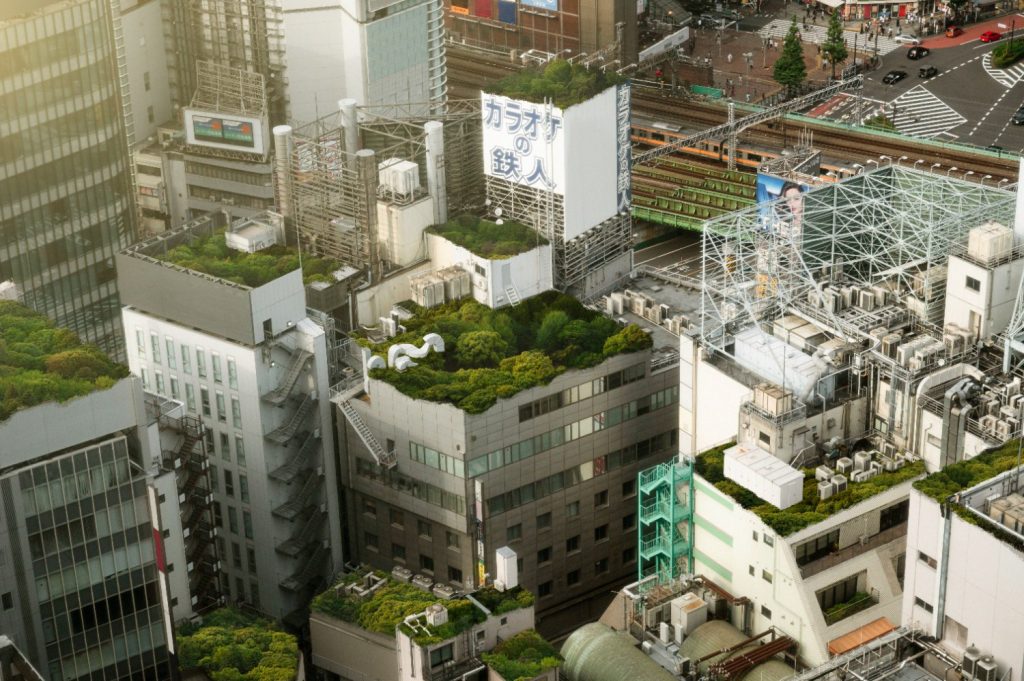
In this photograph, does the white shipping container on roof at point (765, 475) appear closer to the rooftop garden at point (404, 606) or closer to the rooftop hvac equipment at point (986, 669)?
the rooftop garden at point (404, 606)

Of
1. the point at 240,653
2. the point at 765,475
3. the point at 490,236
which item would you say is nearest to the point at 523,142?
the point at 490,236

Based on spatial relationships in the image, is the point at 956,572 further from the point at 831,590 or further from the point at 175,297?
the point at 175,297

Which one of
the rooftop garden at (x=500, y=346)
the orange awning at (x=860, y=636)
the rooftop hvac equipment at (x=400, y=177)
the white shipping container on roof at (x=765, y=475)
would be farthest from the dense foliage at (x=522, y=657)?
the rooftop hvac equipment at (x=400, y=177)

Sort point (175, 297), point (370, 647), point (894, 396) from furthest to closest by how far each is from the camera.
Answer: point (175, 297), point (894, 396), point (370, 647)

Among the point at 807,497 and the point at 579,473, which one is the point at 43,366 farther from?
the point at 807,497

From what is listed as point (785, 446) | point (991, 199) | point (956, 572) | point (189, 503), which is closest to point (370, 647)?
point (189, 503)

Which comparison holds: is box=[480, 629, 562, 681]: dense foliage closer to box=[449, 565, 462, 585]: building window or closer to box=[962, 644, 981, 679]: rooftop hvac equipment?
box=[449, 565, 462, 585]: building window

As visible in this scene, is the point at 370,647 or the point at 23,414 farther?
the point at 370,647
